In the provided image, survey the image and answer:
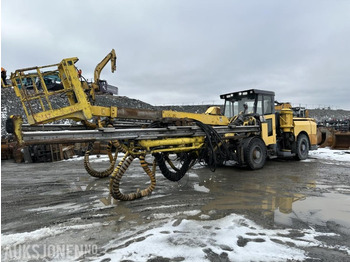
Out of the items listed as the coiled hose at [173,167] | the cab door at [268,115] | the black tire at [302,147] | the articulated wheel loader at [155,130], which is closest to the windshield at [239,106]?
the articulated wheel loader at [155,130]

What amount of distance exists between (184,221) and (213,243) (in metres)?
0.79

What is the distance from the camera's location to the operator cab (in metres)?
8.97

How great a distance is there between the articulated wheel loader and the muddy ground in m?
0.69

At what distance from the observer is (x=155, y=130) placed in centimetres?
521

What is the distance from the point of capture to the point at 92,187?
242 inches

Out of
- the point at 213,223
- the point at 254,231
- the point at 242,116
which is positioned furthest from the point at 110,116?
the point at 242,116

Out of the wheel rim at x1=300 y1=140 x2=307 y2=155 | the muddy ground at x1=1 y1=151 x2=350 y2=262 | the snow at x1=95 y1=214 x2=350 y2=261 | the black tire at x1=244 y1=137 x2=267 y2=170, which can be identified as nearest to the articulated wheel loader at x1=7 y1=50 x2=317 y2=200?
the black tire at x1=244 y1=137 x2=267 y2=170

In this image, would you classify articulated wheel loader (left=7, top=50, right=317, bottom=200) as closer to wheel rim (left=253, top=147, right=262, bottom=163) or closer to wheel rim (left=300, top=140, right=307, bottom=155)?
wheel rim (left=253, top=147, right=262, bottom=163)

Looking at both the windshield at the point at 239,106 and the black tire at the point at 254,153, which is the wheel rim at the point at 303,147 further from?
the windshield at the point at 239,106

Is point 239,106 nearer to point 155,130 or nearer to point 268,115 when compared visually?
point 268,115

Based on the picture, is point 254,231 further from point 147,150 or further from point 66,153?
point 66,153

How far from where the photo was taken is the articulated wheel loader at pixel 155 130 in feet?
15.4

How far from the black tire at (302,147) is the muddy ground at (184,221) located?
348 centimetres

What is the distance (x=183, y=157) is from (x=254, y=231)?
3.16 m
